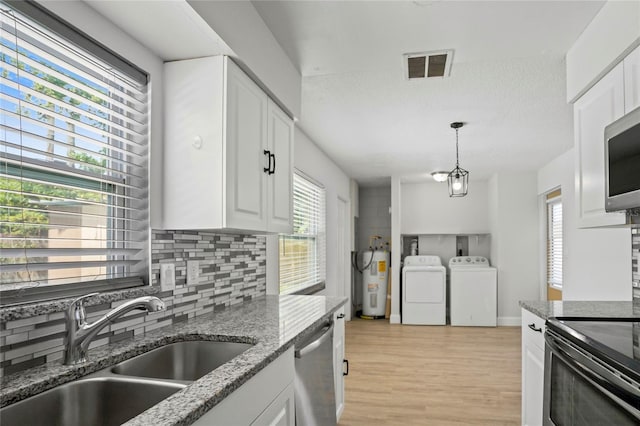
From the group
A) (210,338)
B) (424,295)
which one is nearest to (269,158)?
(210,338)

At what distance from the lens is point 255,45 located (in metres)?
2.09

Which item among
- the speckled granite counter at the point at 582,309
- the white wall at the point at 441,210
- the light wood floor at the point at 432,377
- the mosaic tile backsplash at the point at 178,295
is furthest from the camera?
the white wall at the point at 441,210

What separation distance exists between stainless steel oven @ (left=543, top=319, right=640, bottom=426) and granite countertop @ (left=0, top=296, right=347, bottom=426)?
1038 mm

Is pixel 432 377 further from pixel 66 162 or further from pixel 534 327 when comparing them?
pixel 66 162

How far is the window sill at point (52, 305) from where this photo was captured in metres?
1.18

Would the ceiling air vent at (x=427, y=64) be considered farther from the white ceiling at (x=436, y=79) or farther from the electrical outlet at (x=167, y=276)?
the electrical outlet at (x=167, y=276)

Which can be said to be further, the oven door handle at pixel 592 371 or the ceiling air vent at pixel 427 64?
the ceiling air vent at pixel 427 64

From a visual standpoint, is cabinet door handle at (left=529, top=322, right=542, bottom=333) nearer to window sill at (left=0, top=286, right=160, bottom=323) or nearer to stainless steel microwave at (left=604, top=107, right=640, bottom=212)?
stainless steel microwave at (left=604, top=107, right=640, bottom=212)

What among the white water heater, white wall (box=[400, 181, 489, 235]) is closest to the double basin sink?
the white water heater

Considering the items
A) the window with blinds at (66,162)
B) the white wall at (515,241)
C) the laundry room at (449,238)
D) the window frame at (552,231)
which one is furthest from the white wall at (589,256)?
the window with blinds at (66,162)

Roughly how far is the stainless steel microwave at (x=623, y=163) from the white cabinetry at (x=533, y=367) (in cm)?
75

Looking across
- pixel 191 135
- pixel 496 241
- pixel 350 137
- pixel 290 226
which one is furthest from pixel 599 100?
pixel 496 241

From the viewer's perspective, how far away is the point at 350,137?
4551 millimetres

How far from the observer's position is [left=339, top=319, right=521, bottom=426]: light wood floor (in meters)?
3.10
